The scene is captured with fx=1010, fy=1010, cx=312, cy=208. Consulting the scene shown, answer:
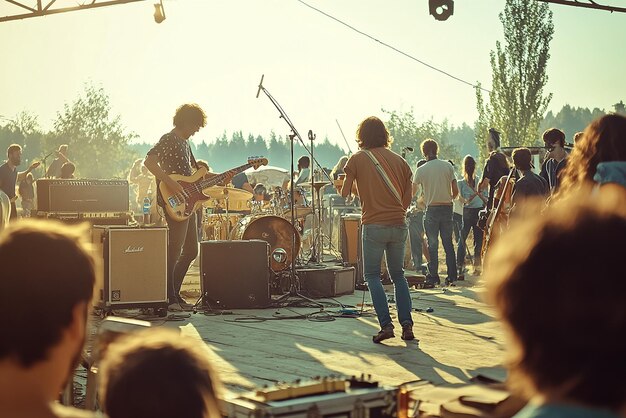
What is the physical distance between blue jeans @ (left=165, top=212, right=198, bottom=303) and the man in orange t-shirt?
2.60 metres

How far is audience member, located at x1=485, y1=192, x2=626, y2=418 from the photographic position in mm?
1616

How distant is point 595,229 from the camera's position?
5.44 feet

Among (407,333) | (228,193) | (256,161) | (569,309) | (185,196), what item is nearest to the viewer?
(569,309)

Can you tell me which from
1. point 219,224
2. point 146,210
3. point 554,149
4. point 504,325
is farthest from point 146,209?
point 504,325

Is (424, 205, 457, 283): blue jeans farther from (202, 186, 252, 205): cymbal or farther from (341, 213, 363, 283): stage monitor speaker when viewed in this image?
(202, 186, 252, 205): cymbal

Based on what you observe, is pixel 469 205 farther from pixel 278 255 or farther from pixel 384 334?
pixel 384 334

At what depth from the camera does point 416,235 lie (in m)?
17.4

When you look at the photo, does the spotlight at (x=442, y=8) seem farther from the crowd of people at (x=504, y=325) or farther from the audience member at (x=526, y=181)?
the crowd of people at (x=504, y=325)

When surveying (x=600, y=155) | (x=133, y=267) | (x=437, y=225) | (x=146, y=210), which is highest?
(x=600, y=155)

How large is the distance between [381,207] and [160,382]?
6822 mm

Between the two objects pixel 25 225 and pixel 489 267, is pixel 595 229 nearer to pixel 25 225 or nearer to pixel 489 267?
pixel 489 267

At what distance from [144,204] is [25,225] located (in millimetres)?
17402

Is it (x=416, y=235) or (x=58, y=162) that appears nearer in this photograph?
(x=416, y=235)

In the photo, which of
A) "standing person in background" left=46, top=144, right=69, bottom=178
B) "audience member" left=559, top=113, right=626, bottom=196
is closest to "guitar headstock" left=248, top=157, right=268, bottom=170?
"standing person in background" left=46, top=144, right=69, bottom=178
